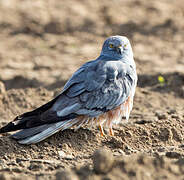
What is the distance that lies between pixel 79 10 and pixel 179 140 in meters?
6.88

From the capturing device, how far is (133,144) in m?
6.02

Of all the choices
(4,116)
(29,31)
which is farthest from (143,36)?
(4,116)

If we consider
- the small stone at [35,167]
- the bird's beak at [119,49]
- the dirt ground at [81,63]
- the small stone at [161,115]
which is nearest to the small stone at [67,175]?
the dirt ground at [81,63]

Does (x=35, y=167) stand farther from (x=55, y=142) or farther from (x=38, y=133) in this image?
(x=55, y=142)

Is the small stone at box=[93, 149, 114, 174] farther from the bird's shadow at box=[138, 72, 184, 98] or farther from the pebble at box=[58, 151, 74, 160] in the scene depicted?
the bird's shadow at box=[138, 72, 184, 98]

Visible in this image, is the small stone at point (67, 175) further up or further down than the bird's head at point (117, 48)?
further down

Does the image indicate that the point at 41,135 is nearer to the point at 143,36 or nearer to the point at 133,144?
the point at 133,144

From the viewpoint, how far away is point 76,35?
11195 millimetres

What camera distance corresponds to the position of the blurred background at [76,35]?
9125 millimetres

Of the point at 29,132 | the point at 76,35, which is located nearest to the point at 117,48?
the point at 29,132

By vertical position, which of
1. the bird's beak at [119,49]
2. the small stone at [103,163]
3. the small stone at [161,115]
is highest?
the bird's beak at [119,49]

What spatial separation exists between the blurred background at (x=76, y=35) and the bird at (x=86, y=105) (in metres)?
2.56

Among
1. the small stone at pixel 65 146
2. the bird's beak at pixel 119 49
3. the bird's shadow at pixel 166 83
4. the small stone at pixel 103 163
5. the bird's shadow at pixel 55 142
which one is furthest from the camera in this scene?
the bird's shadow at pixel 166 83

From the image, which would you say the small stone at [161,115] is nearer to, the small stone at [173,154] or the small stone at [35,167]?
Result: the small stone at [173,154]
